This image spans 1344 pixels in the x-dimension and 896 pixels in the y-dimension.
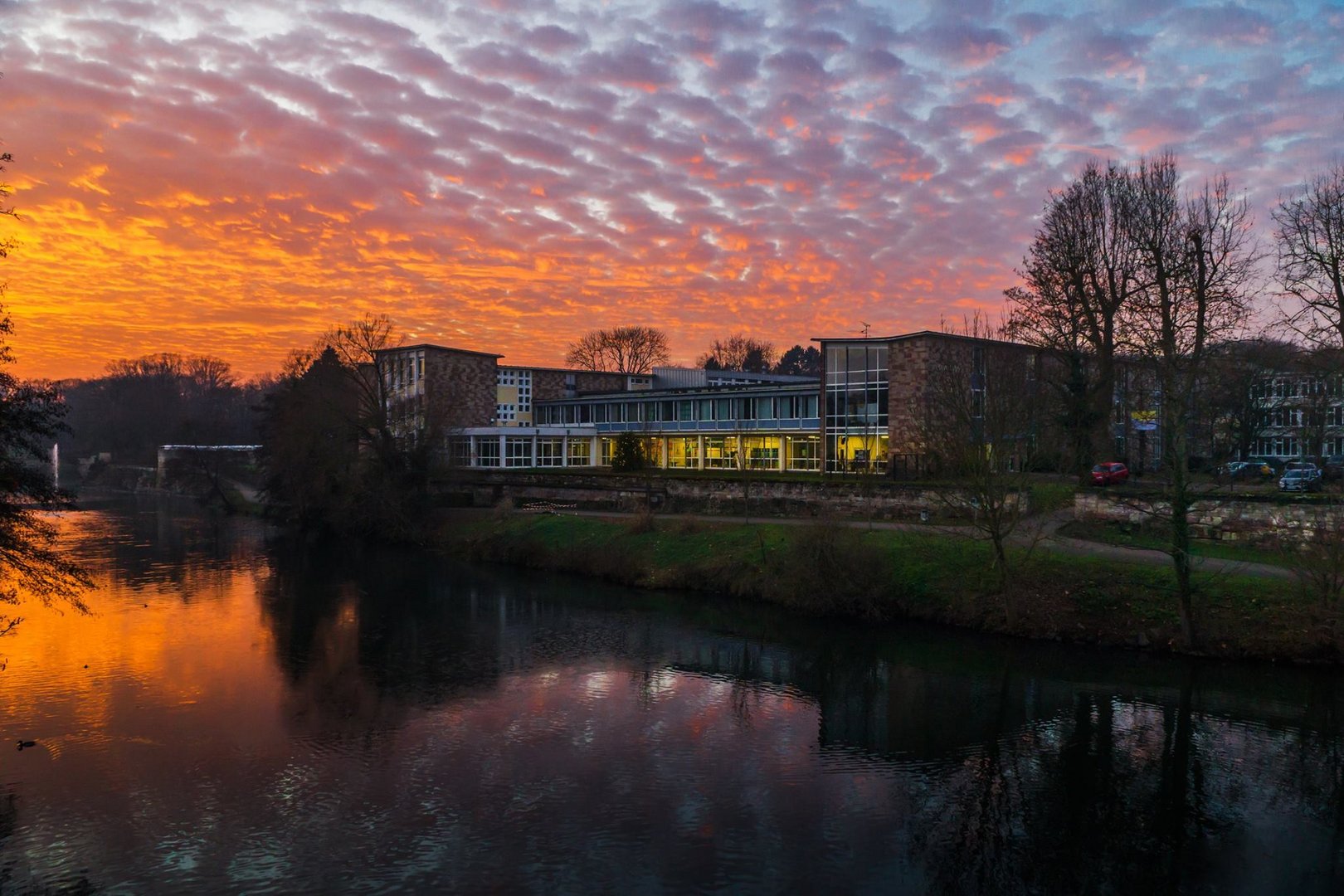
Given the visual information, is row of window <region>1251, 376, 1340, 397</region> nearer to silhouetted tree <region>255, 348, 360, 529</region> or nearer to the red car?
the red car

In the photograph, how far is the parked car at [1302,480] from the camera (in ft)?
82.3

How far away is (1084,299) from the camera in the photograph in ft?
102

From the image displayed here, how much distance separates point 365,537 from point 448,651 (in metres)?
25.0

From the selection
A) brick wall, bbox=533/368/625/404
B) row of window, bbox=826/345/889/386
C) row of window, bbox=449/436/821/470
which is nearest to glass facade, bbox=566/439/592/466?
row of window, bbox=449/436/821/470

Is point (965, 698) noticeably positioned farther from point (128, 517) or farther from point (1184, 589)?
point (128, 517)

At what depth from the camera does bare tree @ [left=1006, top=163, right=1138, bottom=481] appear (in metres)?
30.8

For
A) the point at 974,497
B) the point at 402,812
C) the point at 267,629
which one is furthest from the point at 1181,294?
the point at 267,629

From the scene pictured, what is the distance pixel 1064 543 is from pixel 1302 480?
732 cm

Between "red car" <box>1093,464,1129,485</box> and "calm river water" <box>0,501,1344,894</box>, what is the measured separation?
43.2ft

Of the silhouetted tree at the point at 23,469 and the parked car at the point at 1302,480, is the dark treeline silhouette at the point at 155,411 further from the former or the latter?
the parked car at the point at 1302,480

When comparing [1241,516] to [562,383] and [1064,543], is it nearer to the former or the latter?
[1064,543]

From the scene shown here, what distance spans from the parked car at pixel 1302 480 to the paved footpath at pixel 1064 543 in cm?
374

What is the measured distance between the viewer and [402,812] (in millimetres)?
11992

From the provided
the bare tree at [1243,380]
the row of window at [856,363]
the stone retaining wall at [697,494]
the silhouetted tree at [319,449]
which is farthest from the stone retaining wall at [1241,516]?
the silhouetted tree at [319,449]
